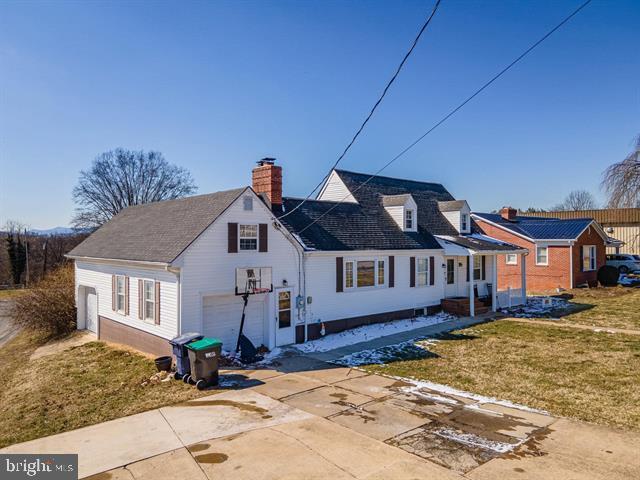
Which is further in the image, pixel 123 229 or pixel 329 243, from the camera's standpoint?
pixel 123 229

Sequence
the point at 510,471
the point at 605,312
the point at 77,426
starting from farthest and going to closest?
1. the point at 605,312
2. the point at 77,426
3. the point at 510,471

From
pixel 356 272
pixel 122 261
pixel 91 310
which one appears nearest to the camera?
pixel 122 261

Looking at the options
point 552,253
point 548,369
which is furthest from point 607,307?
point 548,369

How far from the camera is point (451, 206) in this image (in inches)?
979

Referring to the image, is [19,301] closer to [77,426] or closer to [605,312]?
[77,426]

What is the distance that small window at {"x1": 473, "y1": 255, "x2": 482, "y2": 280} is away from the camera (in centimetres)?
2355

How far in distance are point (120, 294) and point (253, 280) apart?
6044 mm

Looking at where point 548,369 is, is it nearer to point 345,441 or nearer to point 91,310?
point 345,441

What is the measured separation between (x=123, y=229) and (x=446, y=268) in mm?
15884

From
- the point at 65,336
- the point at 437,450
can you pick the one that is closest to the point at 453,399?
the point at 437,450

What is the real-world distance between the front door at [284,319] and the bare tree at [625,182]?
71.0 ft

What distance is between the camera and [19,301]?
22.8 m

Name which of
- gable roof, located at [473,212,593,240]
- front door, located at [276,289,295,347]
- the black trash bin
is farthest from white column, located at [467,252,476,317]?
the black trash bin

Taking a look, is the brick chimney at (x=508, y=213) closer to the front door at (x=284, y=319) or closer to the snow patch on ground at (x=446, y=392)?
the front door at (x=284, y=319)
